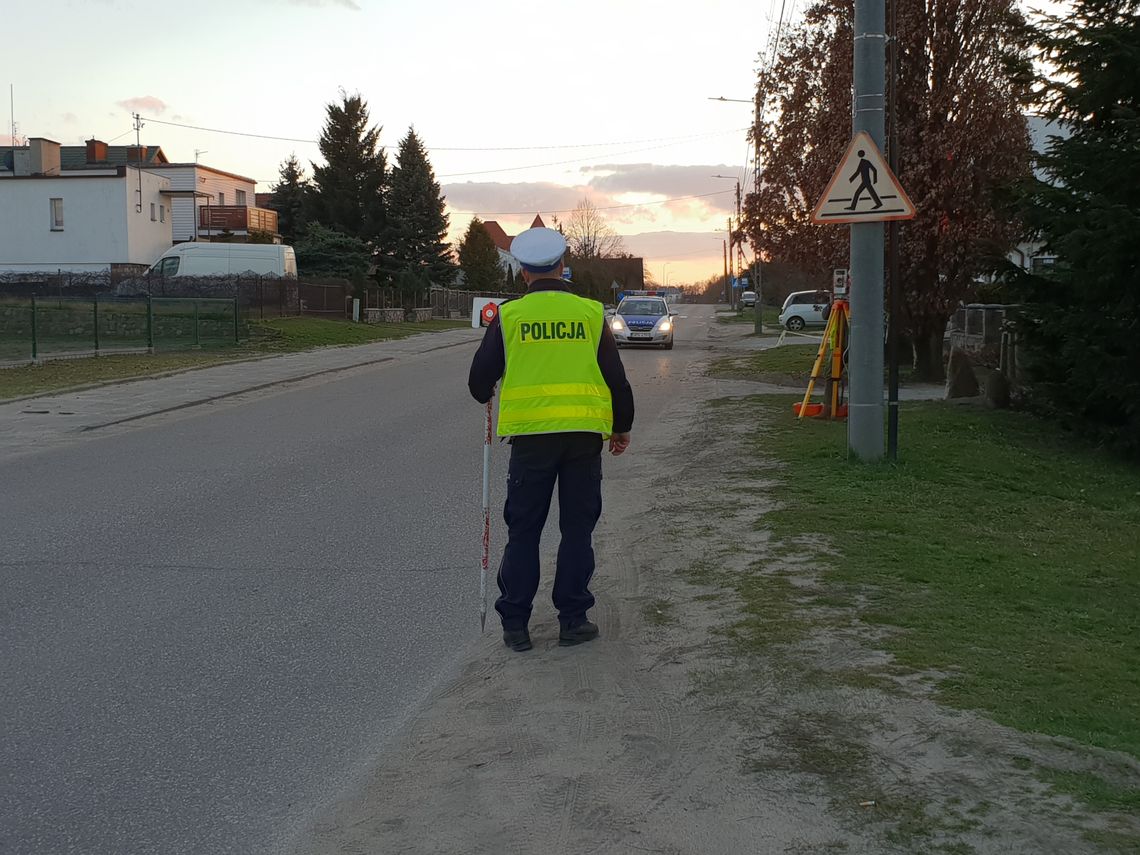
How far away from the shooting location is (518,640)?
5371 mm

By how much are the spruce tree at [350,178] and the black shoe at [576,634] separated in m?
60.6

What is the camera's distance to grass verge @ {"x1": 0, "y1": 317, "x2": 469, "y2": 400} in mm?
20344

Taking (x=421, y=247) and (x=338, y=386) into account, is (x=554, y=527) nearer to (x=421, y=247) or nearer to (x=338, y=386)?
(x=338, y=386)

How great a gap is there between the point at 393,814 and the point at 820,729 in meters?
1.56

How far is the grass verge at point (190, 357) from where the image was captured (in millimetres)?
20344

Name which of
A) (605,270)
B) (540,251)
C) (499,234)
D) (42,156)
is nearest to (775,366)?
(540,251)

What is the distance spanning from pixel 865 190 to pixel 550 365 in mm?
5457

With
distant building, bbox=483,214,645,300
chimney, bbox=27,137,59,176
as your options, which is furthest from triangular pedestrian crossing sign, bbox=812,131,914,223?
distant building, bbox=483,214,645,300

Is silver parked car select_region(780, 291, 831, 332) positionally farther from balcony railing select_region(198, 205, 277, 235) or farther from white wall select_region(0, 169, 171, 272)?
white wall select_region(0, 169, 171, 272)

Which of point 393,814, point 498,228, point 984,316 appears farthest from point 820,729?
point 498,228

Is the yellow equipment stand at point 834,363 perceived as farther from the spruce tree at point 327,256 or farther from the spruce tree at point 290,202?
the spruce tree at point 290,202

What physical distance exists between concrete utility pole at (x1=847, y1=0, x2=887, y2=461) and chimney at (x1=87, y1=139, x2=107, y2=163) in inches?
2428

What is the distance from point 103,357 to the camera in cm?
2536

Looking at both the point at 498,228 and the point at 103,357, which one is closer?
the point at 103,357
